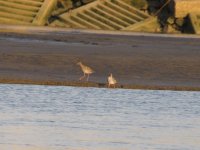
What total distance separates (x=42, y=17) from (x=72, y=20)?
74 centimetres

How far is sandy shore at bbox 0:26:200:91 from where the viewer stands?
655 inches

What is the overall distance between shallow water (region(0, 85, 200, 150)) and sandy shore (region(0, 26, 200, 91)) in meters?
0.95

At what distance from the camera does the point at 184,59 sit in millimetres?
19500

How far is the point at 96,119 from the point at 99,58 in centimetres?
637

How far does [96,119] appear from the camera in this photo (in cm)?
1270

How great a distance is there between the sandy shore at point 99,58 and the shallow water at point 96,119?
0.95 meters

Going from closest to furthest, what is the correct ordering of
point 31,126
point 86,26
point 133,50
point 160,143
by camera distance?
point 160,143 < point 31,126 < point 133,50 < point 86,26

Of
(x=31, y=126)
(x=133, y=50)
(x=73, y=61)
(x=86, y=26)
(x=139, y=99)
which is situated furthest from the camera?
(x=86, y=26)

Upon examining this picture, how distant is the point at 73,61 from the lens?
18453 mm

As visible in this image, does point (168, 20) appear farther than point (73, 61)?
Yes

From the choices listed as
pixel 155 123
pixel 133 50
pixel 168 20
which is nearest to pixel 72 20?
pixel 168 20

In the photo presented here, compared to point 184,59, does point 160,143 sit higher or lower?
higher

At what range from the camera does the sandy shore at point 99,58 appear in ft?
54.5

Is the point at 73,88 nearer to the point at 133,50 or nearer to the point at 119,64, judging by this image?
the point at 119,64
